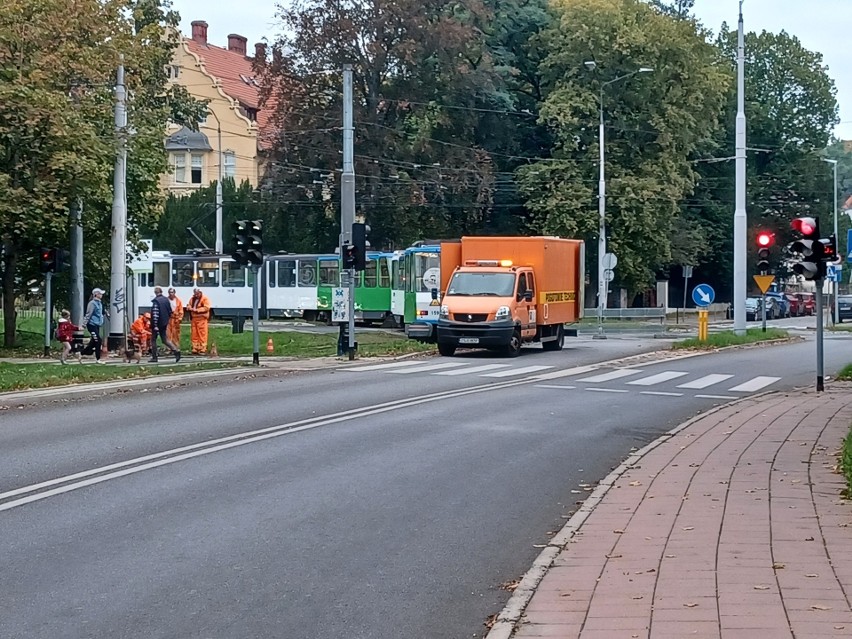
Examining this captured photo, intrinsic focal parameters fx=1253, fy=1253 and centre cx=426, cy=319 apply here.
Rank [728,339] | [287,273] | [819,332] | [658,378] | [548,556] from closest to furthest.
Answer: [548,556], [819,332], [658,378], [728,339], [287,273]

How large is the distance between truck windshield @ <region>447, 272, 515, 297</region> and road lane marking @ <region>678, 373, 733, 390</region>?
6366 millimetres

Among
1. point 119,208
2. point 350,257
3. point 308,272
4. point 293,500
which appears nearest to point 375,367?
point 350,257

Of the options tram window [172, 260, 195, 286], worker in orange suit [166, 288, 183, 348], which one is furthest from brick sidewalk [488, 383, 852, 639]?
tram window [172, 260, 195, 286]

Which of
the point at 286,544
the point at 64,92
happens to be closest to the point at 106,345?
the point at 64,92

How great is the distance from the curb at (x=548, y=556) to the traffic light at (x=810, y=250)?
8158 mm

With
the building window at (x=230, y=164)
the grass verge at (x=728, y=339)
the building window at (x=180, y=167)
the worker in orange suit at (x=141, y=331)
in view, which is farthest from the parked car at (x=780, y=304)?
the worker in orange suit at (x=141, y=331)

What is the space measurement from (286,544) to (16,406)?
10.9 metres

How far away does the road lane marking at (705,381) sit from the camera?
2263 cm

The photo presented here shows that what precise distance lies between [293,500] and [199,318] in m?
21.6

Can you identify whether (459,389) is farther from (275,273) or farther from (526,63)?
(526,63)

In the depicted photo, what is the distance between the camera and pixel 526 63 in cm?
5709

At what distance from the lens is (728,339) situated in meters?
35.4

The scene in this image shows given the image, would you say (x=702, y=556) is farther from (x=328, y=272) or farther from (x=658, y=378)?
(x=328, y=272)

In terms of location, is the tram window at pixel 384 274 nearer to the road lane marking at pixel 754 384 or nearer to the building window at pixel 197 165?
the road lane marking at pixel 754 384
